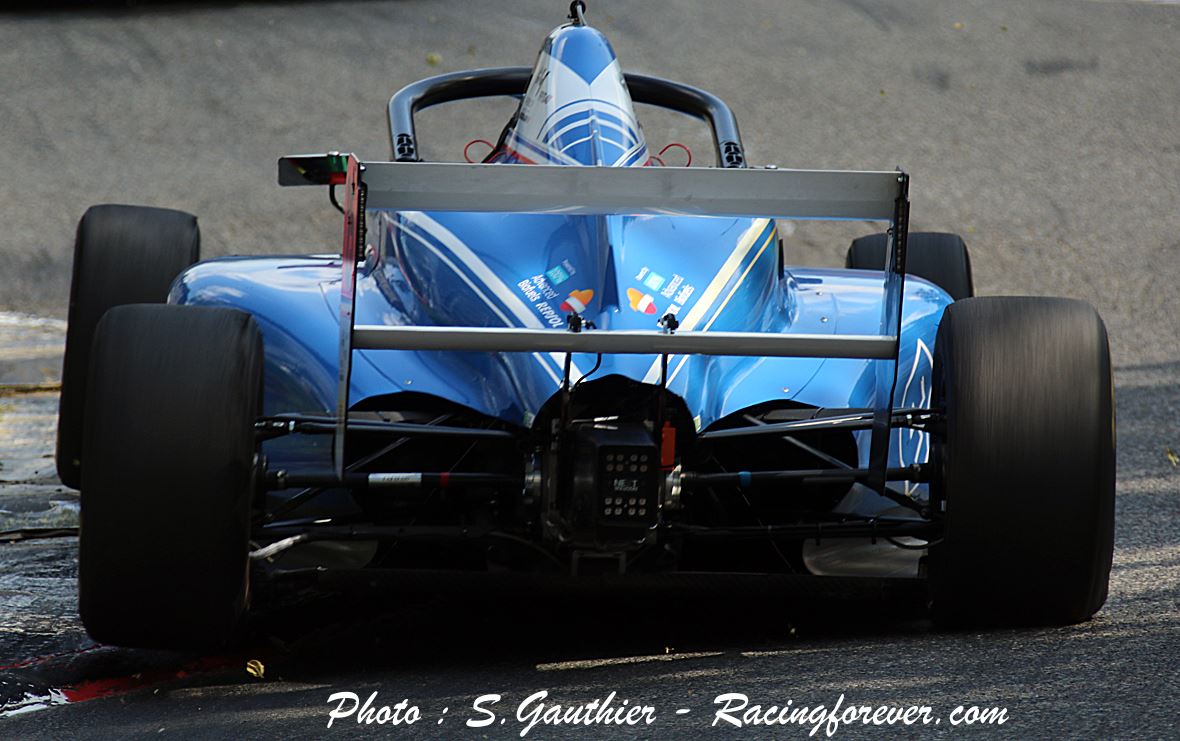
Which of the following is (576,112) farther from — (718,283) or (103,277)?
(103,277)

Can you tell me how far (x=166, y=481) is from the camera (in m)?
3.53

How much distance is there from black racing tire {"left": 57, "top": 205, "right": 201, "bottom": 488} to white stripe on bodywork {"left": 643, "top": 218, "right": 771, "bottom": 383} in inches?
85.3

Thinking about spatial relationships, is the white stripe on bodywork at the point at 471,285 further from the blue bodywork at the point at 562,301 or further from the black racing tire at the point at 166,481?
the black racing tire at the point at 166,481

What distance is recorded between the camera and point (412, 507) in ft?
13.4

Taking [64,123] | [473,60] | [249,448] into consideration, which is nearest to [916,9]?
[473,60]

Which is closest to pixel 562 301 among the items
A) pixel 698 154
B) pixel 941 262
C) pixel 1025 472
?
pixel 1025 472

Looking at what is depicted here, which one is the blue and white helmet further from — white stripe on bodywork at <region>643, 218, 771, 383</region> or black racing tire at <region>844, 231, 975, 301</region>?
black racing tire at <region>844, 231, 975, 301</region>

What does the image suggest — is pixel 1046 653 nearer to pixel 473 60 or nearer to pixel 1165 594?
pixel 1165 594

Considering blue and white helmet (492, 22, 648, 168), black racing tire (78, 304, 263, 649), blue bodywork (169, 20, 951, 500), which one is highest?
blue and white helmet (492, 22, 648, 168)

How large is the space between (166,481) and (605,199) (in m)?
1.14

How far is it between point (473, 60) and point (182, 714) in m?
11.5

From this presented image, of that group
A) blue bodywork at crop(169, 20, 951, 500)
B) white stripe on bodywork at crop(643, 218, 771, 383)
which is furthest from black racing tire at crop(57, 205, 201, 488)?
white stripe on bodywork at crop(643, 218, 771, 383)

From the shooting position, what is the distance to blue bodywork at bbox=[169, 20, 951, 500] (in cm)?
407

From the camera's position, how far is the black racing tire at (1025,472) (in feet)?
12.0
